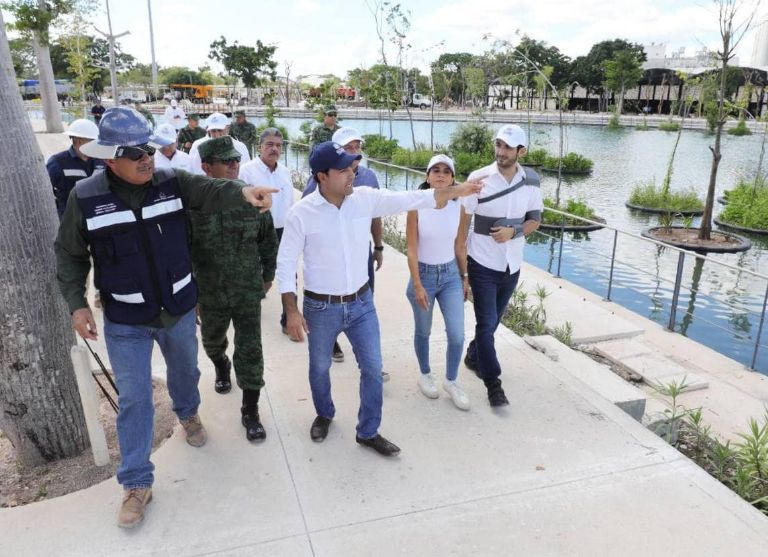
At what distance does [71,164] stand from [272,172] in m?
1.54

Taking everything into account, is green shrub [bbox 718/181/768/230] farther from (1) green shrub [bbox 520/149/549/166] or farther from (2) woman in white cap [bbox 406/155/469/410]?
(2) woman in white cap [bbox 406/155/469/410]

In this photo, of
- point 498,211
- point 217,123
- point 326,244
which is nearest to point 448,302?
point 498,211

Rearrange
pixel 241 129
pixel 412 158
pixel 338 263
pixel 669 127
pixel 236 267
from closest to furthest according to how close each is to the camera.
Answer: pixel 338 263 < pixel 236 267 < pixel 241 129 < pixel 412 158 < pixel 669 127

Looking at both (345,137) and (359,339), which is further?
(345,137)

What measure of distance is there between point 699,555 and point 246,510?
2.00 metres

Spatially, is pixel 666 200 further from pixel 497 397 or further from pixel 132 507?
pixel 132 507

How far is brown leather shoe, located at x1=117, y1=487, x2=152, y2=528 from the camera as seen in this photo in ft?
8.43

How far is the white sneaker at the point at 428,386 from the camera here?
3793 millimetres

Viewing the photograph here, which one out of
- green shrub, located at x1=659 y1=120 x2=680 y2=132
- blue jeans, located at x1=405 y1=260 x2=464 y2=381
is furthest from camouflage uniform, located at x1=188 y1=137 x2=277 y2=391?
green shrub, located at x1=659 y1=120 x2=680 y2=132

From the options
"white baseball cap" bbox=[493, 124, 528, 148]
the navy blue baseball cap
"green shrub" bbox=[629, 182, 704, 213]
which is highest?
"white baseball cap" bbox=[493, 124, 528, 148]

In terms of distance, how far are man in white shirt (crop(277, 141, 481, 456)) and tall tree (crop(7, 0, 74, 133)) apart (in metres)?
11.7

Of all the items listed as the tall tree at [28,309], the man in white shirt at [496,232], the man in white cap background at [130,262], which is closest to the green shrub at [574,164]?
the man in white shirt at [496,232]

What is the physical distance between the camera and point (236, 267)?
320 cm

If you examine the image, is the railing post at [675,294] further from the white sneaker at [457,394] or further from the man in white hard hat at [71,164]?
the man in white hard hat at [71,164]
